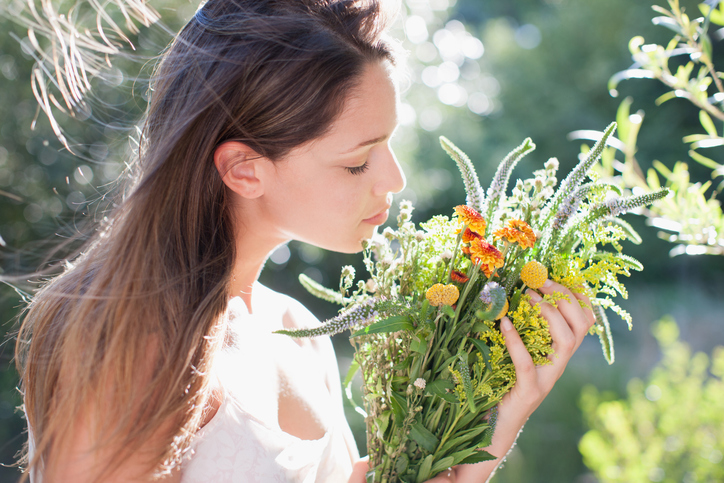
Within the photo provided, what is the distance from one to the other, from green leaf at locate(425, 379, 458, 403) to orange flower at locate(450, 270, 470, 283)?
229 mm

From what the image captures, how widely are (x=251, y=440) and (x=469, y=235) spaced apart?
2.51 ft

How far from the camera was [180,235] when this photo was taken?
1.21 meters

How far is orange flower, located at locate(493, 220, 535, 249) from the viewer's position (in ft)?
3.16

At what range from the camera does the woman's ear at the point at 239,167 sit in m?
1.23

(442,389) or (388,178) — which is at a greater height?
(388,178)

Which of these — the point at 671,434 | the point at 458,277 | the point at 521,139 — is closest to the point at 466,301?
the point at 458,277

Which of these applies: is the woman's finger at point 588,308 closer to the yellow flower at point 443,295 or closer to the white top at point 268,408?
the yellow flower at point 443,295

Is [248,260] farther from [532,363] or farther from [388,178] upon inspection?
[532,363]

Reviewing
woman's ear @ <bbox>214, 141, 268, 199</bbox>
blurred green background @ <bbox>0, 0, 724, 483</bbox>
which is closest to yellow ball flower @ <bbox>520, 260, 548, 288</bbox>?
woman's ear @ <bbox>214, 141, 268, 199</bbox>

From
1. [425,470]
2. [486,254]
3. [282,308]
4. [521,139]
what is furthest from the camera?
[521,139]

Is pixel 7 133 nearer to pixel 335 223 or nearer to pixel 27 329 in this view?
pixel 27 329

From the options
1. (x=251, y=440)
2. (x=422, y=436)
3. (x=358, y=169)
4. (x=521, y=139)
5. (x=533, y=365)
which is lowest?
(x=251, y=440)

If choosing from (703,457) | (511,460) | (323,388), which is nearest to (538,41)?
(511,460)

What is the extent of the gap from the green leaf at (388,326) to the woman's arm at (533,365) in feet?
0.75
